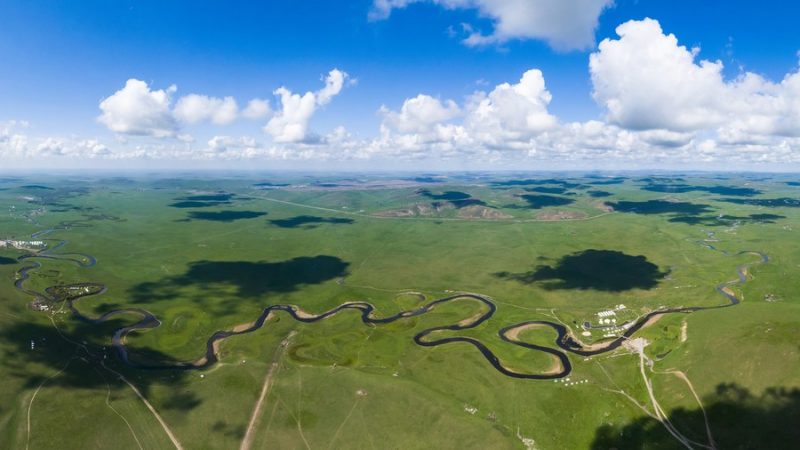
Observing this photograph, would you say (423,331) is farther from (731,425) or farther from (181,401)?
(731,425)

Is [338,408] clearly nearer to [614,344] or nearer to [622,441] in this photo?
[622,441]

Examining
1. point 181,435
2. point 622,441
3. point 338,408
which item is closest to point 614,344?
point 622,441

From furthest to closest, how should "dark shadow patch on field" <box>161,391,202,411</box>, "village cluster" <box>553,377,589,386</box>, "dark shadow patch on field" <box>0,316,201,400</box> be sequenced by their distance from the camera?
"village cluster" <box>553,377,589,386</box>
"dark shadow patch on field" <box>0,316,201,400</box>
"dark shadow patch on field" <box>161,391,202,411</box>

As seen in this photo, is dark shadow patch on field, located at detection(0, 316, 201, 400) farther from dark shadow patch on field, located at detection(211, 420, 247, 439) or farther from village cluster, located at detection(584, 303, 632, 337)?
village cluster, located at detection(584, 303, 632, 337)

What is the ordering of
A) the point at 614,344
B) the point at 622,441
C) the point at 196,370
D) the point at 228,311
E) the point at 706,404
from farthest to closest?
the point at 228,311
the point at 614,344
the point at 196,370
the point at 706,404
the point at 622,441

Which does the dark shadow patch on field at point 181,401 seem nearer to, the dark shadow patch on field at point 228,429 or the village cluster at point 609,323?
the dark shadow patch on field at point 228,429

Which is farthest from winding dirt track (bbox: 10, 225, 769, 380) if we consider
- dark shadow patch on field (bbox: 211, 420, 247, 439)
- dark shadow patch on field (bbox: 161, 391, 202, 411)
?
dark shadow patch on field (bbox: 211, 420, 247, 439)

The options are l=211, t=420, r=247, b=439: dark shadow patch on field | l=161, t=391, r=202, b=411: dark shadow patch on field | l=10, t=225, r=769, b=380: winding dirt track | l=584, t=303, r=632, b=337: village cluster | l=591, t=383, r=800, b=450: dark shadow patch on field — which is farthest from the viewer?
l=584, t=303, r=632, b=337: village cluster
